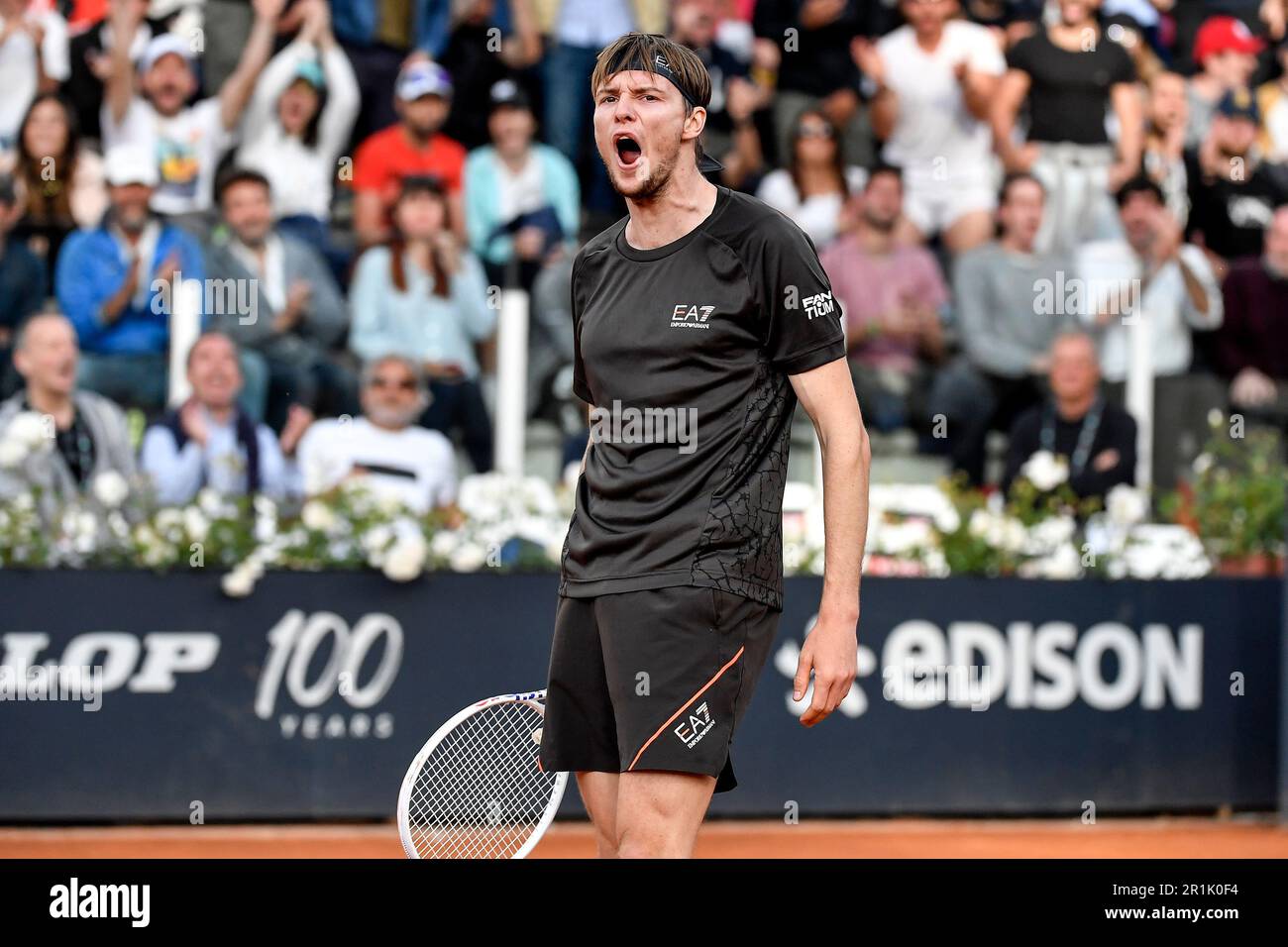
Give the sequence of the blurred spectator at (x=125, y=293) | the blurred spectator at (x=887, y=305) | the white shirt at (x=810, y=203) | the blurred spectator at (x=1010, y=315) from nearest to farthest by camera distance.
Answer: the blurred spectator at (x=125, y=293), the blurred spectator at (x=887, y=305), the blurred spectator at (x=1010, y=315), the white shirt at (x=810, y=203)

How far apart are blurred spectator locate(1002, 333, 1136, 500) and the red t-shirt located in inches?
120

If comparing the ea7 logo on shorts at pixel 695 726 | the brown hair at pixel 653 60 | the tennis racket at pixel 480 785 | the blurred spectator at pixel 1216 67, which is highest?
the blurred spectator at pixel 1216 67

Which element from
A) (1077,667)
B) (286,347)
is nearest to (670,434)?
(1077,667)

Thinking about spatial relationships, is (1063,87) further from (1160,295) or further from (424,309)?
(424,309)

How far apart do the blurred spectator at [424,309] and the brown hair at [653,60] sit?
17.9ft

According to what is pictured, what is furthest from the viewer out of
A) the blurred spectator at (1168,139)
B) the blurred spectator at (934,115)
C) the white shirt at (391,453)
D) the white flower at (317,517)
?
the blurred spectator at (1168,139)

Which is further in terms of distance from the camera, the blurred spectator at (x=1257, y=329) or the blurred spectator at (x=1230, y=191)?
the blurred spectator at (x=1230, y=191)

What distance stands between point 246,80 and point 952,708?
4.68 m

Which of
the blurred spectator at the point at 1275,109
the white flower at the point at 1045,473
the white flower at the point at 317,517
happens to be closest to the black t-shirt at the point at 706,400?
the white flower at the point at 317,517

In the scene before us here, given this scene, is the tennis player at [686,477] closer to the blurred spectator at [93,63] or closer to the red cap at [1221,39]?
the blurred spectator at [93,63]

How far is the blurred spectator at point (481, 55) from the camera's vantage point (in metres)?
9.66

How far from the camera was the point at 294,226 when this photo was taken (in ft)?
30.0

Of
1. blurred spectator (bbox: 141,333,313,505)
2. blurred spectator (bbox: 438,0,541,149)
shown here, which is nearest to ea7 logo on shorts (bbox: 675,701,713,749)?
blurred spectator (bbox: 141,333,313,505)
